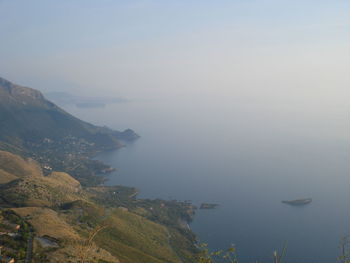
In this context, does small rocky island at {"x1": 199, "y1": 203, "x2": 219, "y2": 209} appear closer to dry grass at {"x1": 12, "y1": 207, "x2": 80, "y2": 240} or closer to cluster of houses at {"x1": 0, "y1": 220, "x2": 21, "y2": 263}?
dry grass at {"x1": 12, "y1": 207, "x2": 80, "y2": 240}

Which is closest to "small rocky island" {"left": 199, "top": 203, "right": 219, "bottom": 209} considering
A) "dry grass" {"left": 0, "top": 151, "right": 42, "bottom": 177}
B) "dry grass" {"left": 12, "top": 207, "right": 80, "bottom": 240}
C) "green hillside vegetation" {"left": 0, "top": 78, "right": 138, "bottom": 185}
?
"green hillside vegetation" {"left": 0, "top": 78, "right": 138, "bottom": 185}

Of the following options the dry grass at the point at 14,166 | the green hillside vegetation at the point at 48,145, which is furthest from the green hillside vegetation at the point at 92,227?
the green hillside vegetation at the point at 48,145

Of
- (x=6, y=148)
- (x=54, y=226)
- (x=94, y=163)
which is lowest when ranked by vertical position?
(x=94, y=163)

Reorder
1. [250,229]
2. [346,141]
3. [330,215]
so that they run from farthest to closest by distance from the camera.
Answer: [346,141], [330,215], [250,229]

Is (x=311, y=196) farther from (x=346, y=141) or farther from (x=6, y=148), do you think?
(x=6, y=148)

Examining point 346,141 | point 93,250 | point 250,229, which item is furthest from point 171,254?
point 346,141

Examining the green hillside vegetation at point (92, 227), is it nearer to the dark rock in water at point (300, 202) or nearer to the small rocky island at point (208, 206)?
the small rocky island at point (208, 206)

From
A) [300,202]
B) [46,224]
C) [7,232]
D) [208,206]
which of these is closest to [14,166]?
[208,206]
